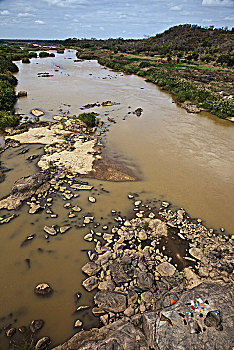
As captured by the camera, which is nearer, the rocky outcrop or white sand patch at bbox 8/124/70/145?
the rocky outcrop

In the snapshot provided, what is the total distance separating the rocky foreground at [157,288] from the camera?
4.81 m

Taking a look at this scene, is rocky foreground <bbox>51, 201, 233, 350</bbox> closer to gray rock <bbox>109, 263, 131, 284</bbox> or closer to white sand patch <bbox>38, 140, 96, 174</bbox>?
gray rock <bbox>109, 263, 131, 284</bbox>

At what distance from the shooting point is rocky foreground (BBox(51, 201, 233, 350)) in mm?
4812

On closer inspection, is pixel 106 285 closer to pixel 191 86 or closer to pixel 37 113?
pixel 37 113

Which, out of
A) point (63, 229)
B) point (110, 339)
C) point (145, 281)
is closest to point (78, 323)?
point (110, 339)

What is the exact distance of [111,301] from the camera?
21.4ft

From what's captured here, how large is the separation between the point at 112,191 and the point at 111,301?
19.3 feet

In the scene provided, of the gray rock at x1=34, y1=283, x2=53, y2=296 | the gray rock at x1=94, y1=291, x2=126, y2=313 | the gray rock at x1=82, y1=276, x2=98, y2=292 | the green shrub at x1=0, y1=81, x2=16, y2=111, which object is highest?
the green shrub at x1=0, y1=81, x2=16, y2=111

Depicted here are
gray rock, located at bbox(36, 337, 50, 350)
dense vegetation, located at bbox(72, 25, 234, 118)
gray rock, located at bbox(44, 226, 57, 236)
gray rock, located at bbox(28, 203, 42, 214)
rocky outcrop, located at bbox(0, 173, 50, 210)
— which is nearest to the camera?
gray rock, located at bbox(36, 337, 50, 350)

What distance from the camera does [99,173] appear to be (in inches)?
509

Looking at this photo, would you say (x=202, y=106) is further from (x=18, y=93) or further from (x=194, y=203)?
(x=18, y=93)

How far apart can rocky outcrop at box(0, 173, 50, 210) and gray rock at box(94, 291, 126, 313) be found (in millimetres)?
6003

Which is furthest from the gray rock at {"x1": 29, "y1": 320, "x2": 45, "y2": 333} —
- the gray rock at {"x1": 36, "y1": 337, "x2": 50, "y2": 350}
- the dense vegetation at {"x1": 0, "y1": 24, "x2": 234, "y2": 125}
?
the dense vegetation at {"x1": 0, "y1": 24, "x2": 234, "y2": 125}

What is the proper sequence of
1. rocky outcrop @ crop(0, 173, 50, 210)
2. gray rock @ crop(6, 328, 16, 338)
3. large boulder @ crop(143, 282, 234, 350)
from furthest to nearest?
1. rocky outcrop @ crop(0, 173, 50, 210)
2. gray rock @ crop(6, 328, 16, 338)
3. large boulder @ crop(143, 282, 234, 350)
